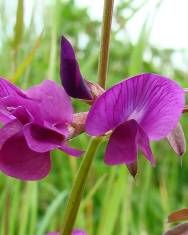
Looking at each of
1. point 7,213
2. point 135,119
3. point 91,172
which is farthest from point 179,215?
point 91,172

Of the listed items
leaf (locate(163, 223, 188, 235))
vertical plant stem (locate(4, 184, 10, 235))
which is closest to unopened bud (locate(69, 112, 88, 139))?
leaf (locate(163, 223, 188, 235))

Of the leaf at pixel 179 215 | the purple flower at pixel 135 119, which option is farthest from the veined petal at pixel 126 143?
the leaf at pixel 179 215

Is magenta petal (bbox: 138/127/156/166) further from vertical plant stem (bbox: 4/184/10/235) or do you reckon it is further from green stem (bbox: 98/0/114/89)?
vertical plant stem (bbox: 4/184/10/235)

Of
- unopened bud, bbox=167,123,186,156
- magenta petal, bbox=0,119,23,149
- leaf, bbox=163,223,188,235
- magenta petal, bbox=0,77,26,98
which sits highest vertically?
magenta petal, bbox=0,77,26,98

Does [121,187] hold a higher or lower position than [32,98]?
lower

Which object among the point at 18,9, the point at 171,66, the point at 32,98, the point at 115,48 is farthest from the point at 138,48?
the point at 115,48

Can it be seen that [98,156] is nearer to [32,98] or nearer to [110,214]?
[110,214]

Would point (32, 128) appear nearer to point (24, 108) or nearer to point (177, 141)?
point (24, 108)
